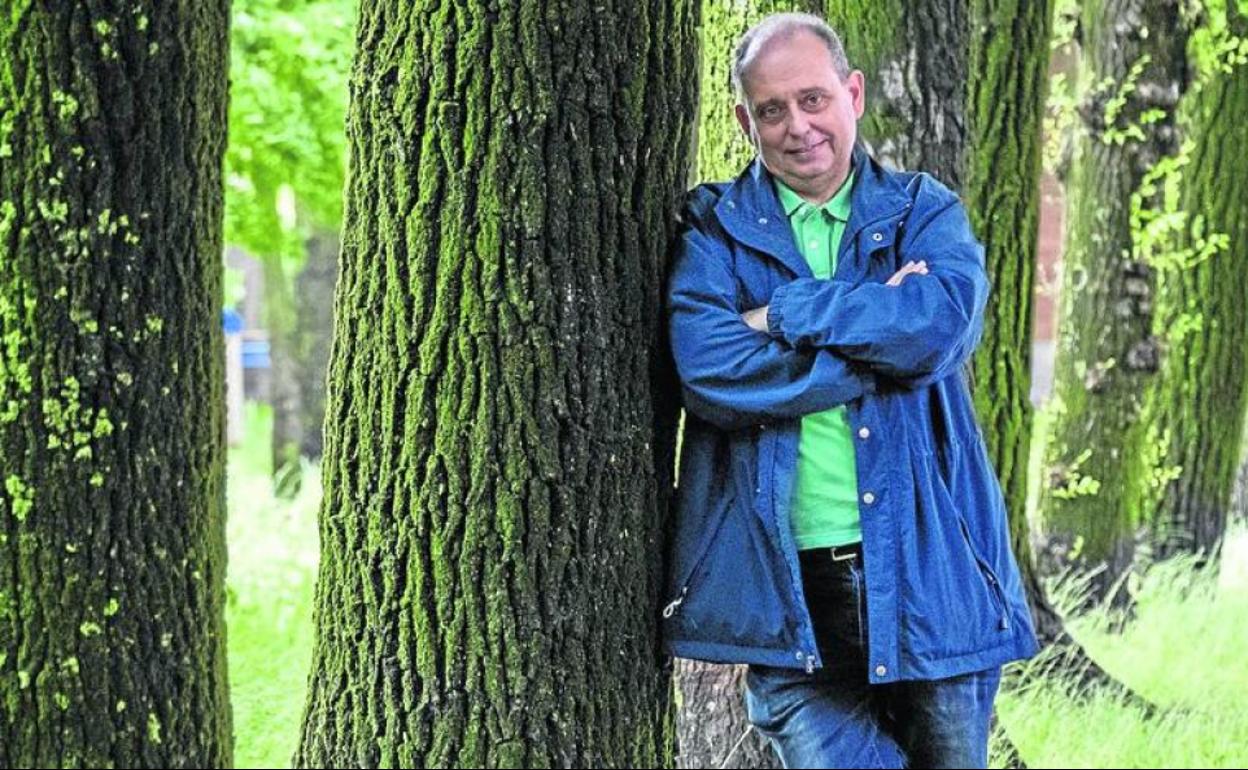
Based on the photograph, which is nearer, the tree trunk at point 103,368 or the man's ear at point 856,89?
the man's ear at point 856,89

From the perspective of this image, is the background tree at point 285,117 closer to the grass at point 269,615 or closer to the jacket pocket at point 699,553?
the grass at point 269,615

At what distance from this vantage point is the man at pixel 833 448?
352 centimetres

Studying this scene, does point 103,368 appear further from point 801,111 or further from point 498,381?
point 801,111

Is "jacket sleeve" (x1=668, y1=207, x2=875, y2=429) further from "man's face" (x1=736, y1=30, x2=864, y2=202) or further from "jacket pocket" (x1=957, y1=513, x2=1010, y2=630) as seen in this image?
"jacket pocket" (x1=957, y1=513, x2=1010, y2=630)

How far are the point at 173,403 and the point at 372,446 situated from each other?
108 centimetres

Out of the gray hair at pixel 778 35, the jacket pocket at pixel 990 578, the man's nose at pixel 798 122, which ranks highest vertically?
the gray hair at pixel 778 35

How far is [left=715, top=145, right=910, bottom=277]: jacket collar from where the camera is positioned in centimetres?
364

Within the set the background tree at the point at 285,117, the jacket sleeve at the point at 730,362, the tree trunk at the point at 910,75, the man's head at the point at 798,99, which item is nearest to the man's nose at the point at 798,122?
the man's head at the point at 798,99

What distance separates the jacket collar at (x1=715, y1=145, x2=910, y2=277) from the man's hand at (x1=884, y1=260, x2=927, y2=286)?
139 millimetres

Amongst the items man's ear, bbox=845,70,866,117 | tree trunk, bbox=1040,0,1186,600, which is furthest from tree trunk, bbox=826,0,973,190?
tree trunk, bbox=1040,0,1186,600

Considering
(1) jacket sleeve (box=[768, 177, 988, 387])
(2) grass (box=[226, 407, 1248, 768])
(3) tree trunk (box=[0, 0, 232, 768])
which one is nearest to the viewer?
(1) jacket sleeve (box=[768, 177, 988, 387])

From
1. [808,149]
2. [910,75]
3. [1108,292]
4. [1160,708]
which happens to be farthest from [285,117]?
[808,149]

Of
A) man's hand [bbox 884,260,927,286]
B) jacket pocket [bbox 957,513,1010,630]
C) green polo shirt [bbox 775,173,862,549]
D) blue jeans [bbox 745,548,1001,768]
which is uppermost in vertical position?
man's hand [bbox 884,260,927,286]

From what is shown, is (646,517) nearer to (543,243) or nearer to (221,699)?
(543,243)
